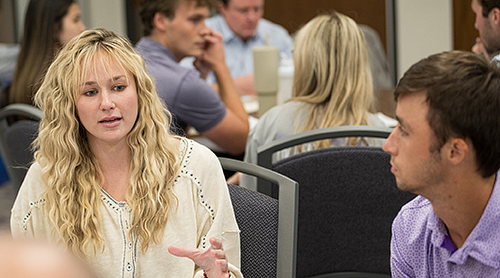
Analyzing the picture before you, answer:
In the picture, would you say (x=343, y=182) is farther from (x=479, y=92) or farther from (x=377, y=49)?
(x=377, y=49)

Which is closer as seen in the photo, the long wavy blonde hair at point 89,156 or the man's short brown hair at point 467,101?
the man's short brown hair at point 467,101

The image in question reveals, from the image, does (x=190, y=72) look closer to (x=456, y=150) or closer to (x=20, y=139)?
(x=20, y=139)

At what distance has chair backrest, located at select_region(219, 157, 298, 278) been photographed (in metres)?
1.24

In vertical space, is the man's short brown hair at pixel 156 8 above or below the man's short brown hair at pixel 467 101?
above

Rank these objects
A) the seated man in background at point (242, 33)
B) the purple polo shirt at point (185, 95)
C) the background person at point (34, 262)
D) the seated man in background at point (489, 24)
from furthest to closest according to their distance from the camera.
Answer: the seated man in background at point (242, 33), the purple polo shirt at point (185, 95), the seated man in background at point (489, 24), the background person at point (34, 262)

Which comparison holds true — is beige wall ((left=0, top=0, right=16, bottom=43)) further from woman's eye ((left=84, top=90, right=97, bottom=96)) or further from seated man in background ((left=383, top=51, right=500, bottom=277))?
seated man in background ((left=383, top=51, right=500, bottom=277))

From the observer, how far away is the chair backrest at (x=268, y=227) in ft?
4.07

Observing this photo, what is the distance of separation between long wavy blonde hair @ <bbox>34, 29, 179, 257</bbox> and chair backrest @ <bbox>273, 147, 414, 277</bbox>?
31 centimetres

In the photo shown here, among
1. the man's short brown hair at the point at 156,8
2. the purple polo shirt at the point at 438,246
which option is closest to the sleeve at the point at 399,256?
the purple polo shirt at the point at 438,246

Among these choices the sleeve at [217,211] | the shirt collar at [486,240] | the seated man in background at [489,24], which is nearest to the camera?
the shirt collar at [486,240]

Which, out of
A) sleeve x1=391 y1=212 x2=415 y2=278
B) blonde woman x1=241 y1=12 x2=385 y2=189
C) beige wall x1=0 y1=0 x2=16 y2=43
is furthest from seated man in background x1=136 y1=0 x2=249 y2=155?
beige wall x1=0 y1=0 x2=16 y2=43

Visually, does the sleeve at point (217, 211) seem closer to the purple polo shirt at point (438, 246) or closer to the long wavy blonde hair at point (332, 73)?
the purple polo shirt at point (438, 246)

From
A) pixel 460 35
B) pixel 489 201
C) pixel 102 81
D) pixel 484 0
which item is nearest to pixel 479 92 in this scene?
pixel 489 201

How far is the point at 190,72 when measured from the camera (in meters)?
2.26
